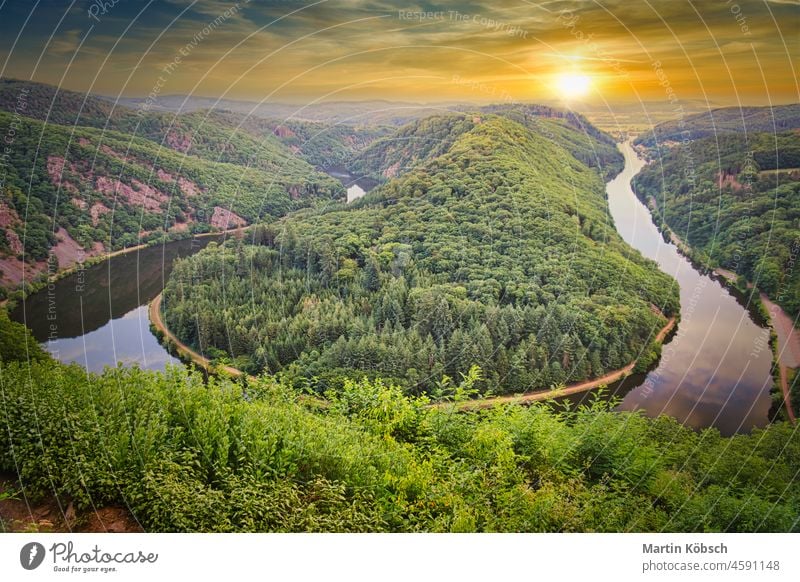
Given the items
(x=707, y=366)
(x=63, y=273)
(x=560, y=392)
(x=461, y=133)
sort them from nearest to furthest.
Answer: (x=63, y=273)
(x=560, y=392)
(x=707, y=366)
(x=461, y=133)

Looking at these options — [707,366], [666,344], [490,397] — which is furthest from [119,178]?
[707,366]

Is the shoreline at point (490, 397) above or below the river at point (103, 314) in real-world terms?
below

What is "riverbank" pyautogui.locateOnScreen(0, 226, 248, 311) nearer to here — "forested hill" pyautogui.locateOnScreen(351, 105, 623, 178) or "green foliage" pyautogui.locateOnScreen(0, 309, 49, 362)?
"green foliage" pyautogui.locateOnScreen(0, 309, 49, 362)

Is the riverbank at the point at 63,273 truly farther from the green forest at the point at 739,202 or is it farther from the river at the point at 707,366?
the green forest at the point at 739,202

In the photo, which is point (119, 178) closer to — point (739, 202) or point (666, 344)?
point (666, 344)

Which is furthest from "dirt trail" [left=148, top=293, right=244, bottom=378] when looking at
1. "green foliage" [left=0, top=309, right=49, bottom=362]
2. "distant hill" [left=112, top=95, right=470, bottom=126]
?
"distant hill" [left=112, top=95, right=470, bottom=126]

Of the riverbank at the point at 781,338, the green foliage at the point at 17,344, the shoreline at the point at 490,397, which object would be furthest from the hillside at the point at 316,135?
the riverbank at the point at 781,338

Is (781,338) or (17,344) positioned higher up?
(17,344)

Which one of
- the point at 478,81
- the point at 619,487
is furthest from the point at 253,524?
the point at 478,81
